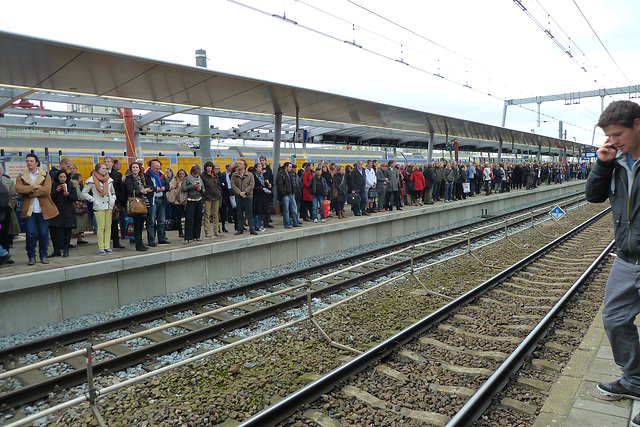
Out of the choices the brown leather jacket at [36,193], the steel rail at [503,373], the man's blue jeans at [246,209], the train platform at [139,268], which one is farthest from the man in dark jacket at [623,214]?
the man's blue jeans at [246,209]

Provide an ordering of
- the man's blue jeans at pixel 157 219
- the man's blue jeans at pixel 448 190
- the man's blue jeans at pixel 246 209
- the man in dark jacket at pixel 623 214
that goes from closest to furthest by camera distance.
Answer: the man in dark jacket at pixel 623 214, the man's blue jeans at pixel 157 219, the man's blue jeans at pixel 246 209, the man's blue jeans at pixel 448 190

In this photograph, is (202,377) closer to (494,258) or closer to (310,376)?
(310,376)

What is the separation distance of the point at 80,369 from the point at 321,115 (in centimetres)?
1176

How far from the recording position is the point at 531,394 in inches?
175

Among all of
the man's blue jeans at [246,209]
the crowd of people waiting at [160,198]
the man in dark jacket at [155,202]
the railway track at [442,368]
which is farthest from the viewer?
the man's blue jeans at [246,209]

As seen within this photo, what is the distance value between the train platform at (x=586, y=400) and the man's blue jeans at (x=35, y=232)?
8294 mm

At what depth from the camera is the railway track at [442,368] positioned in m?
4.07

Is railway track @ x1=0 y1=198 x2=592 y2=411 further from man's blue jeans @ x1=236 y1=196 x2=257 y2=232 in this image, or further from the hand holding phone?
the hand holding phone

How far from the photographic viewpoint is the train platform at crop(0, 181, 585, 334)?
6977 mm

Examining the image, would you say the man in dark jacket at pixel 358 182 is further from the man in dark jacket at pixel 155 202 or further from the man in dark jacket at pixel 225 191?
the man in dark jacket at pixel 155 202

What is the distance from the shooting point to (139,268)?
845 centimetres

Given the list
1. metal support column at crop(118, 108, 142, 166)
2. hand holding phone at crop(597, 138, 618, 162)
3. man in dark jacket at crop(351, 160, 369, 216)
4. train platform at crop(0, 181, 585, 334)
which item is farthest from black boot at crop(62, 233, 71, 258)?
man in dark jacket at crop(351, 160, 369, 216)

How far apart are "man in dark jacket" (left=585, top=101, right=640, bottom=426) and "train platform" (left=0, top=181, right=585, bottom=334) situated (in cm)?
737

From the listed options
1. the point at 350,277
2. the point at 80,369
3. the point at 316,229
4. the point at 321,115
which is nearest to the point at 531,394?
the point at 80,369
